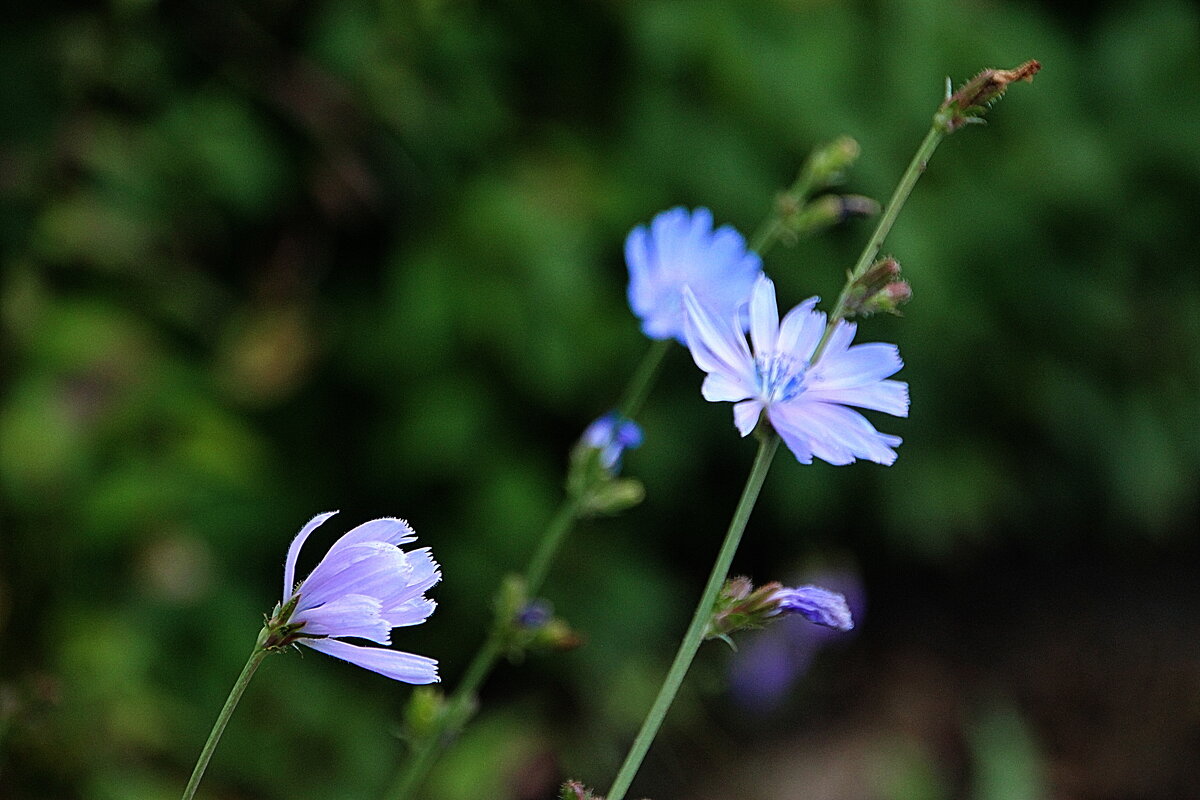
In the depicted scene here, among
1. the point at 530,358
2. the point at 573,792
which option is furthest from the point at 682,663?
the point at 530,358

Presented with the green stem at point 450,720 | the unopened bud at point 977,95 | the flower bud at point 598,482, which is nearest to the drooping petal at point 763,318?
the unopened bud at point 977,95

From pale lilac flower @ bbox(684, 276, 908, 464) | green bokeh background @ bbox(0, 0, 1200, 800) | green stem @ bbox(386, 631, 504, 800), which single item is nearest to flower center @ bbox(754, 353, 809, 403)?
pale lilac flower @ bbox(684, 276, 908, 464)

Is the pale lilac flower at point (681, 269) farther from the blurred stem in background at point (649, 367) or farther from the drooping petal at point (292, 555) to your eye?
the drooping petal at point (292, 555)

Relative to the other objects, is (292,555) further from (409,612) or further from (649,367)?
(649,367)

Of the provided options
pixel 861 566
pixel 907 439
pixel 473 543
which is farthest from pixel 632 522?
pixel 861 566

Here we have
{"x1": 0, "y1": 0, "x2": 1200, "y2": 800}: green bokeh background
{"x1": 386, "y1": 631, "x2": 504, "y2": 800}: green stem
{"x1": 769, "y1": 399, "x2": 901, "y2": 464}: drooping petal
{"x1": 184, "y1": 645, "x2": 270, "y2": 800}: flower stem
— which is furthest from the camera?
{"x1": 0, "y1": 0, "x2": 1200, "y2": 800}: green bokeh background

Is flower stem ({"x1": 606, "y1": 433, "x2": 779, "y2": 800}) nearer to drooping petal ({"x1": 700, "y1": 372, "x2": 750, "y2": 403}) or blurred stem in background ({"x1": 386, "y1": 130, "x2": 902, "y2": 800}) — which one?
drooping petal ({"x1": 700, "y1": 372, "x2": 750, "y2": 403})
